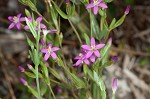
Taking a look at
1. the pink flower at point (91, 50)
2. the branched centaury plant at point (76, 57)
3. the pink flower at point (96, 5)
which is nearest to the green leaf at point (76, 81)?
the branched centaury plant at point (76, 57)

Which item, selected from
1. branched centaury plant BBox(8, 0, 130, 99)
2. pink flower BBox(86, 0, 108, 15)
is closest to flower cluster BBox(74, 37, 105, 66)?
branched centaury plant BBox(8, 0, 130, 99)

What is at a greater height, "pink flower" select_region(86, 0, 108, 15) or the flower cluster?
"pink flower" select_region(86, 0, 108, 15)

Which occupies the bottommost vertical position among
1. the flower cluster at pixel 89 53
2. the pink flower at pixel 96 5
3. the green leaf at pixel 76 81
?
the green leaf at pixel 76 81

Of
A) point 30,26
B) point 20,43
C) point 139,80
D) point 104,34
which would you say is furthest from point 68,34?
point 30,26

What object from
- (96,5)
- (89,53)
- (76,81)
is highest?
(96,5)

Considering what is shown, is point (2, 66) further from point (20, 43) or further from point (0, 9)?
point (0, 9)

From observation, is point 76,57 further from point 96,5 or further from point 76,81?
point 96,5

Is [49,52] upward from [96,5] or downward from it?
downward

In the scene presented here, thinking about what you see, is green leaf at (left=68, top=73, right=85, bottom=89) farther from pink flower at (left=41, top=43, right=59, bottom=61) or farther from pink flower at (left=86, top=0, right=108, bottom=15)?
pink flower at (left=86, top=0, right=108, bottom=15)

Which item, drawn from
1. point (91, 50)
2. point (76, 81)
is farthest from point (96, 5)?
point (76, 81)

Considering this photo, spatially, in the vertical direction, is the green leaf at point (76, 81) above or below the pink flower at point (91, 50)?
below

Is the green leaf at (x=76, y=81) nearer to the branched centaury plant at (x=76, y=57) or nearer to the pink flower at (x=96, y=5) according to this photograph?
the branched centaury plant at (x=76, y=57)
